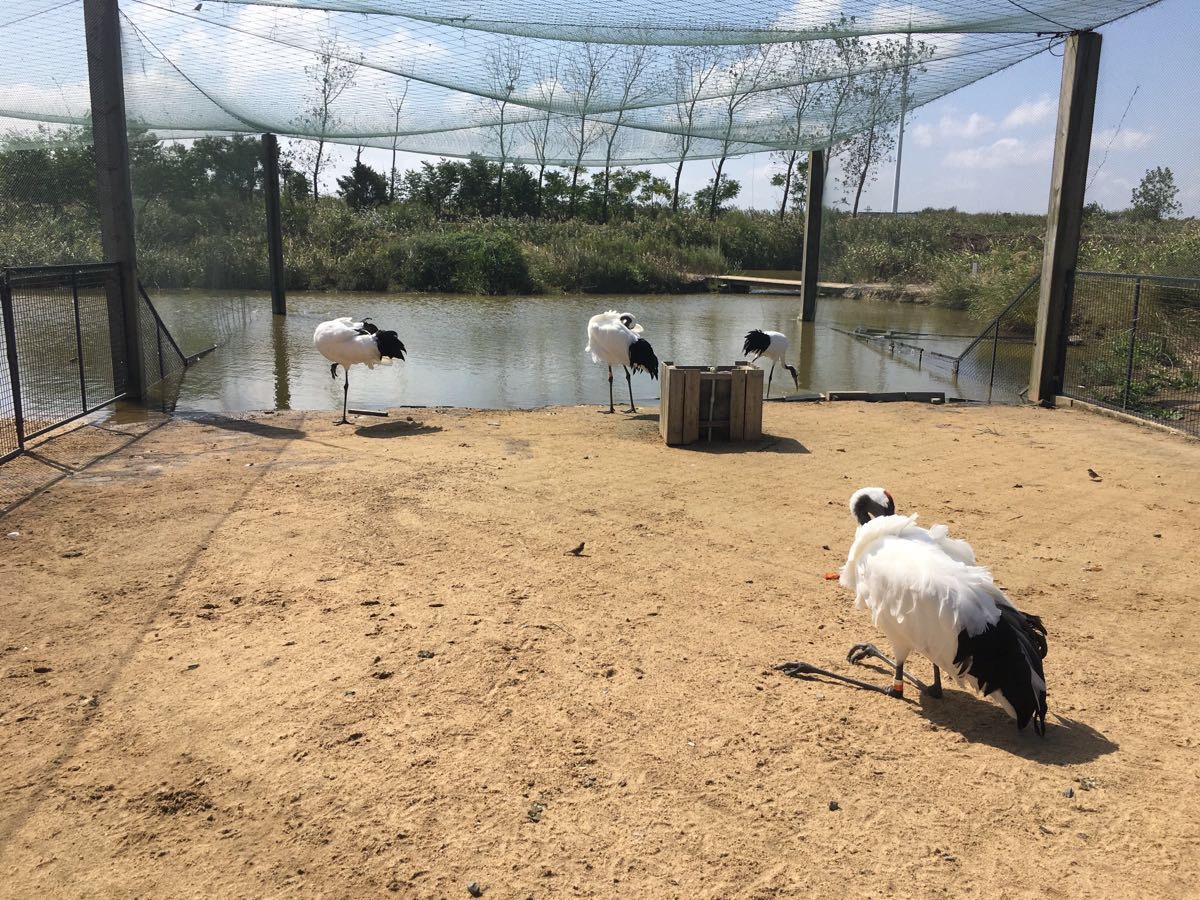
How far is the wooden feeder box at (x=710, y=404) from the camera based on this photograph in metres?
7.59

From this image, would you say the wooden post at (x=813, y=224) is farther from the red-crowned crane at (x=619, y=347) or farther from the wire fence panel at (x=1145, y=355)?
the red-crowned crane at (x=619, y=347)

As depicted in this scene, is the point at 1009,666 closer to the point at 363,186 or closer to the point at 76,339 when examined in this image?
the point at 76,339

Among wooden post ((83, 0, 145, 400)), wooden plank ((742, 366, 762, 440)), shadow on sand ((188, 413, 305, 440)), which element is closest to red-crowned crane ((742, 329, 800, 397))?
wooden plank ((742, 366, 762, 440))

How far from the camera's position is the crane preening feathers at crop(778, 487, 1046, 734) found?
3062 mm

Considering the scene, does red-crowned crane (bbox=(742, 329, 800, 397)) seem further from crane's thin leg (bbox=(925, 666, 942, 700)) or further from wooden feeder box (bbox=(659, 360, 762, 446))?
crane's thin leg (bbox=(925, 666, 942, 700))

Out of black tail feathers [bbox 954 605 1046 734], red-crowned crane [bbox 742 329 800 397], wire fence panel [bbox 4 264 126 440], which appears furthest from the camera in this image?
red-crowned crane [bbox 742 329 800 397]

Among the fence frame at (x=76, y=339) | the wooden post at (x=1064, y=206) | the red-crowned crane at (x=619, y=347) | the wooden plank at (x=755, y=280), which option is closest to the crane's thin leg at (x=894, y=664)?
the red-crowned crane at (x=619, y=347)

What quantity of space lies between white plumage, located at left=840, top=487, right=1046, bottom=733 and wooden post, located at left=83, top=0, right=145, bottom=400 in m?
7.79

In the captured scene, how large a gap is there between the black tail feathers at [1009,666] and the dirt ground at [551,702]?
184mm

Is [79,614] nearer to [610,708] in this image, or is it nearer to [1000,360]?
[610,708]

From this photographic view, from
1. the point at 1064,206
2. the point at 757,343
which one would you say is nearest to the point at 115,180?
the point at 757,343

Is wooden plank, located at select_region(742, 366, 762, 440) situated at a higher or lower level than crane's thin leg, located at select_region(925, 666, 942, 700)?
higher

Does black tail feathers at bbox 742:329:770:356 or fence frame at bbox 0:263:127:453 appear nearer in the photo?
fence frame at bbox 0:263:127:453

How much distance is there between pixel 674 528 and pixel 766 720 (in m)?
2.18
